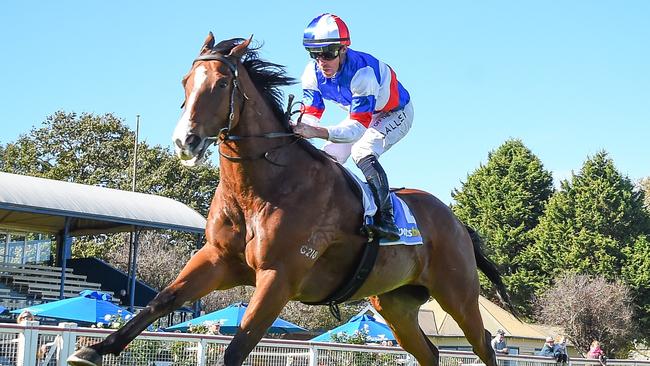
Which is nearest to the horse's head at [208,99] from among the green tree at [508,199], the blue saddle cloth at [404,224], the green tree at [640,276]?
the blue saddle cloth at [404,224]

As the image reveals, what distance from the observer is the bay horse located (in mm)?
5652

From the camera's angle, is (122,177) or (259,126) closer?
(259,126)

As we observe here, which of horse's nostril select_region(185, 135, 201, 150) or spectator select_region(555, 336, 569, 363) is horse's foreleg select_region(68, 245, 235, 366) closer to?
horse's nostril select_region(185, 135, 201, 150)

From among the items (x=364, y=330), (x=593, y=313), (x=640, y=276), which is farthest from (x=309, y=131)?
(x=640, y=276)

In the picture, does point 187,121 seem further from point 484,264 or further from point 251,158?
point 484,264

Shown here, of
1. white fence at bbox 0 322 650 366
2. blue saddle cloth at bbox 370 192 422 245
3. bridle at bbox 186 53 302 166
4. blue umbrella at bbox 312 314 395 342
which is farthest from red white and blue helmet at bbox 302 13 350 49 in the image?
blue umbrella at bbox 312 314 395 342

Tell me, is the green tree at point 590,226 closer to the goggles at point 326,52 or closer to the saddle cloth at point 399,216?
the saddle cloth at point 399,216

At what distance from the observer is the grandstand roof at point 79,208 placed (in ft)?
93.8

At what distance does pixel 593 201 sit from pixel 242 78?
45.6 meters

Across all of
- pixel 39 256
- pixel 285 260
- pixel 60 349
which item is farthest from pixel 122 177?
pixel 285 260

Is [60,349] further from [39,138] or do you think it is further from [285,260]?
[39,138]

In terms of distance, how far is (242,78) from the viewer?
6.04 metres

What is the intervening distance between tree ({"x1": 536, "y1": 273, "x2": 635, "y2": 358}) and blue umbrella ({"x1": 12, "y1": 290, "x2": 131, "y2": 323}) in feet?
98.6

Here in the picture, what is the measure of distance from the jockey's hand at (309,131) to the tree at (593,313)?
132 ft
